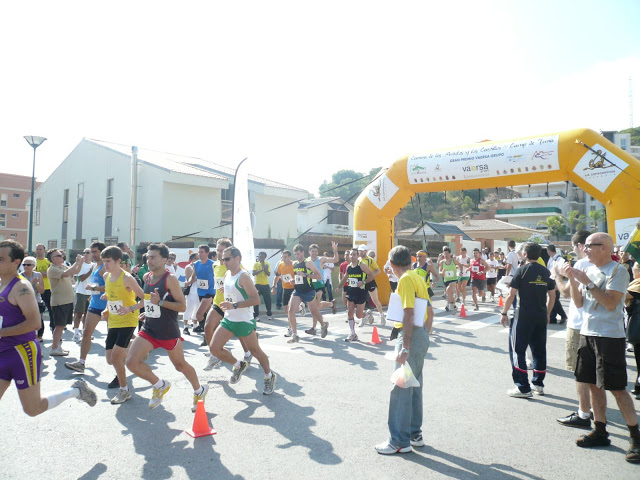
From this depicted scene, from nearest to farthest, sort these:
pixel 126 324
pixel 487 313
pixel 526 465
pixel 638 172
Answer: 1. pixel 526 465
2. pixel 126 324
3. pixel 638 172
4. pixel 487 313

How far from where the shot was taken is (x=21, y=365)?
3.82m

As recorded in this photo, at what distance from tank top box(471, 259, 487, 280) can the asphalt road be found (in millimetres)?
7884

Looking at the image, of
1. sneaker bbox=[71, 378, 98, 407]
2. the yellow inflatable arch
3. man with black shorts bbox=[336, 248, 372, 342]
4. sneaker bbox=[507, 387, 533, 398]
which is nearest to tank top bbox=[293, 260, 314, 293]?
man with black shorts bbox=[336, 248, 372, 342]

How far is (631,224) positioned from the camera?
1116 centimetres

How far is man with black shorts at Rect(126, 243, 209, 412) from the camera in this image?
4961 millimetres

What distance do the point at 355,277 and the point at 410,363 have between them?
5975 mm

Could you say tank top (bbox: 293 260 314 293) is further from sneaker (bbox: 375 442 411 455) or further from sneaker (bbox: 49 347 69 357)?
sneaker (bbox: 375 442 411 455)

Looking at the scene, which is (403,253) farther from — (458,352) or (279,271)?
(279,271)

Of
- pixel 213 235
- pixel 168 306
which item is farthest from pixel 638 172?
pixel 213 235

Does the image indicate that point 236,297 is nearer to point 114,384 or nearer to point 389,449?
point 114,384

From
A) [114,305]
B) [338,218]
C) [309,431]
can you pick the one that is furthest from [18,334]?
[338,218]

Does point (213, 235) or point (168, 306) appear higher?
point (213, 235)

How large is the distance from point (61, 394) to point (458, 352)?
646 cm

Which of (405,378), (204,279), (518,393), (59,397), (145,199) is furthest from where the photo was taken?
(145,199)
